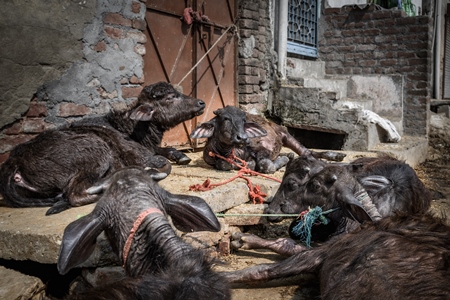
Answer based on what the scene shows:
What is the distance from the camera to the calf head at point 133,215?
8.06ft

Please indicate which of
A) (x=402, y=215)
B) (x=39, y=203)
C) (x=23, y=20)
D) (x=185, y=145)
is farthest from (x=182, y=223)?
(x=185, y=145)

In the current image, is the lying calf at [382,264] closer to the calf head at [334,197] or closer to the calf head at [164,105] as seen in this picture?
the calf head at [334,197]

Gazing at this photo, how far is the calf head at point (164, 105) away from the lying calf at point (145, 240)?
249 centimetres

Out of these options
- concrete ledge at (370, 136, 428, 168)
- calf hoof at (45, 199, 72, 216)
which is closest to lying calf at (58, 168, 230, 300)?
calf hoof at (45, 199, 72, 216)

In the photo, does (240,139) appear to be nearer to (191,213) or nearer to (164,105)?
(164,105)

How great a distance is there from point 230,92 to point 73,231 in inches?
255

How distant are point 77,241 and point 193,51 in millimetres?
5793

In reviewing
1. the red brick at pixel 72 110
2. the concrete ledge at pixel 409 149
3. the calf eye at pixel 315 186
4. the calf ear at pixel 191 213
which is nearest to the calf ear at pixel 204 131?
the red brick at pixel 72 110

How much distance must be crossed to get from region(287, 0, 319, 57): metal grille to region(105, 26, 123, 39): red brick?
5.11 m

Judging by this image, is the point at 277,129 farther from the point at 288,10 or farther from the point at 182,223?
the point at 288,10

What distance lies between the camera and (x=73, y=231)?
235 centimetres

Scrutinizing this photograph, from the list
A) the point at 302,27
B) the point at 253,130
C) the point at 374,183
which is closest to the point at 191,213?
the point at 374,183

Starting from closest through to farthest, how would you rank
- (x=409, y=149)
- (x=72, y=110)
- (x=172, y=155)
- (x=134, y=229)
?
1. (x=134, y=229)
2. (x=72, y=110)
3. (x=172, y=155)
4. (x=409, y=149)

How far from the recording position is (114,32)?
226 inches
